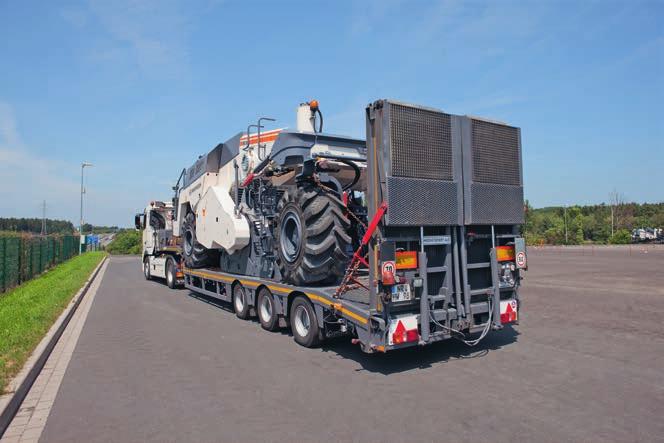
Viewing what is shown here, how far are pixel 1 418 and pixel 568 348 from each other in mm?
7305

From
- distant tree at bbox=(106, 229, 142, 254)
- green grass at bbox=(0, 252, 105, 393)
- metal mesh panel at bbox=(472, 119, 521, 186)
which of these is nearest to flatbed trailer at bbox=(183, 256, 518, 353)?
metal mesh panel at bbox=(472, 119, 521, 186)

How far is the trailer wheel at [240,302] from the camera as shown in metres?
9.55

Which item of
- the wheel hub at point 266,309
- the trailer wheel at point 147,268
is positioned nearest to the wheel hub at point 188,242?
the wheel hub at point 266,309

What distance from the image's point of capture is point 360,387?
17.6 ft

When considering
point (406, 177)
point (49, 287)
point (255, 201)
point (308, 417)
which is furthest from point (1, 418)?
point (49, 287)

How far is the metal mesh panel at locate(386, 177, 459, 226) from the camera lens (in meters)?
5.71

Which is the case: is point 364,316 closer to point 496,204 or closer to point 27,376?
point 496,204

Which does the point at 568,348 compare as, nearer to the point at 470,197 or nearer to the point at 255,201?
the point at 470,197

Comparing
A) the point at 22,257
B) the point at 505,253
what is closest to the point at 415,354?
the point at 505,253

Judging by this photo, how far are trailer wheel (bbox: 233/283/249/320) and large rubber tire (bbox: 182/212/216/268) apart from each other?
8.01 feet

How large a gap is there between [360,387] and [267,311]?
362 cm

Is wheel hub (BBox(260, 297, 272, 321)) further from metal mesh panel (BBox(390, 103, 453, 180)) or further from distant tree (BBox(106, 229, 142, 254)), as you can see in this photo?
distant tree (BBox(106, 229, 142, 254))

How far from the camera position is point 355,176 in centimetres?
852

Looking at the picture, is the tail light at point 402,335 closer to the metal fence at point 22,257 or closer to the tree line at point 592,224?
the metal fence at point 22,257
